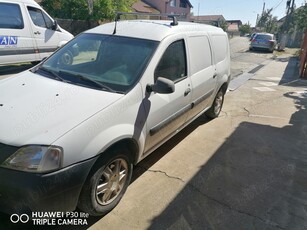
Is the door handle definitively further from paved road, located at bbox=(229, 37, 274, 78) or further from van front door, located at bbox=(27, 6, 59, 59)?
paved road, located at bbox=(229, 37, 274, 78)

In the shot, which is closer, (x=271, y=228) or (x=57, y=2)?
(x=271, y=228)

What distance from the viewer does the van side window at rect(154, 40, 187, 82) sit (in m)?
3.18

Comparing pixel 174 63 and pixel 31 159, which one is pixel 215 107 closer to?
pixel 174 63

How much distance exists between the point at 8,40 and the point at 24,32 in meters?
0.61

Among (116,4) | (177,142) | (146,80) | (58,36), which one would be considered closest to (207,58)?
(177,142)

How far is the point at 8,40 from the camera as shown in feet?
25.2

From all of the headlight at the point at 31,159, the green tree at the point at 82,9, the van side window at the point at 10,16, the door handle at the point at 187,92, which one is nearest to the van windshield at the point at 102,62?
the door handle at the point at 187,92

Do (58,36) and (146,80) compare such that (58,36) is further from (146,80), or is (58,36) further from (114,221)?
(114,221)

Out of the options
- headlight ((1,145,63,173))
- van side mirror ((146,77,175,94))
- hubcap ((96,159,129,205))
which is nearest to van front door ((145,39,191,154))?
van side mirror ((146,77,175,94))

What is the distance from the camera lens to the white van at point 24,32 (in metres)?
7.68

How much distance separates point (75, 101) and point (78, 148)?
0.53 m

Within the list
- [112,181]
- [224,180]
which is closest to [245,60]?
[224,180]

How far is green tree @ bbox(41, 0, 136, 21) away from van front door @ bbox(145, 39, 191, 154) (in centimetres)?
1407

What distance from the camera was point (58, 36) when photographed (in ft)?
30.3
